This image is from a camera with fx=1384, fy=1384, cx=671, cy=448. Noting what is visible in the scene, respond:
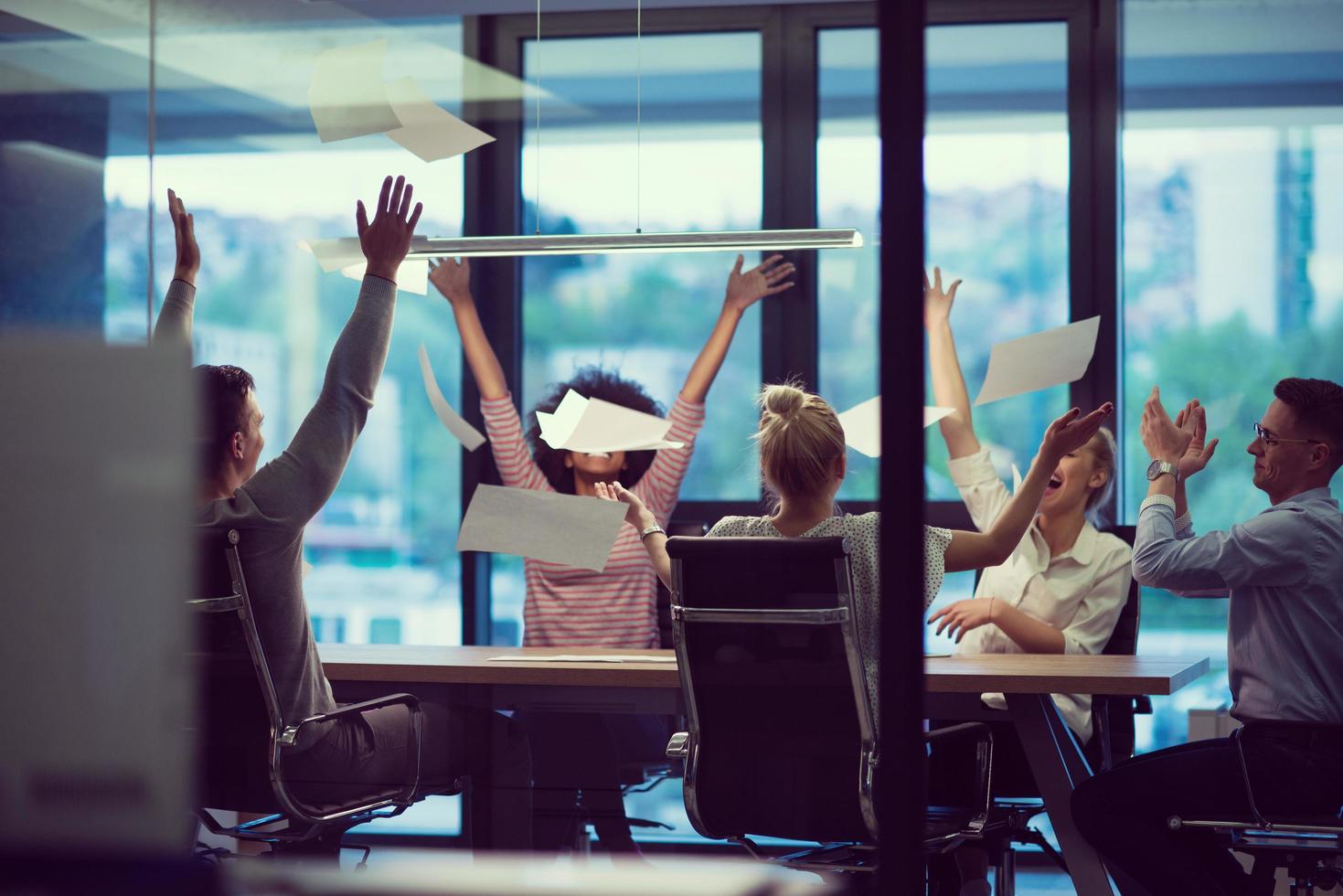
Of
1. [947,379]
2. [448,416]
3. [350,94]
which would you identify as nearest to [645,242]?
[448,416]

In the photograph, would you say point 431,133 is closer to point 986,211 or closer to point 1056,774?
point 986,211

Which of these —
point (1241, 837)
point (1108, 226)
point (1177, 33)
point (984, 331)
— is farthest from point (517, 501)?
point (1177, 33)

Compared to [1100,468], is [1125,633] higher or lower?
lower

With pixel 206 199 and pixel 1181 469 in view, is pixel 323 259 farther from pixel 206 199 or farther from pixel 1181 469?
pixel 1181 469

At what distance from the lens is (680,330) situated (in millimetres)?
4496

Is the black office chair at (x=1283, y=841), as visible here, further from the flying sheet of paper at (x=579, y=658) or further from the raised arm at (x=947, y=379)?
the raised arm at (x=947, y=379)

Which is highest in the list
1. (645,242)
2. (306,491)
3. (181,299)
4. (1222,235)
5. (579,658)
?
(1222,235)

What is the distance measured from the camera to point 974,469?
3.39 metres

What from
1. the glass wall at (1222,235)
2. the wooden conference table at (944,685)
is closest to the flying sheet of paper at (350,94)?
the wooden conference table at (944,685)

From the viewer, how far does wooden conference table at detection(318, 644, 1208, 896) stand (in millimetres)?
2541

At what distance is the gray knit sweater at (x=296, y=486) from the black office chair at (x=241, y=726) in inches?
0.9

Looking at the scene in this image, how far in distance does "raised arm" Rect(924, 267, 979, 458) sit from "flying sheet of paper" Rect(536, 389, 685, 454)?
715mm

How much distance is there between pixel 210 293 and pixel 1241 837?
3.47 metres

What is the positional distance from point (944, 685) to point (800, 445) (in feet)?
1.72
